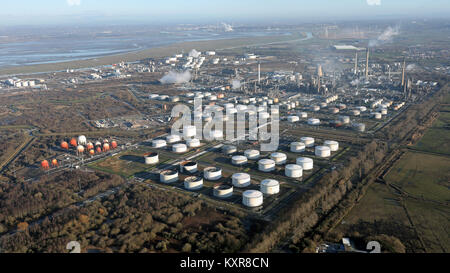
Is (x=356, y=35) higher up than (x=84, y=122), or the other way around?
(x=356, y=35)

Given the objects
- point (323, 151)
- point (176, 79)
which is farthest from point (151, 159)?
point (176, 79)

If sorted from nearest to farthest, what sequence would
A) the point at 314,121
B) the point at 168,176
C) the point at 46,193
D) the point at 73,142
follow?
the point at 46,193 < the point at 168,176 < the point at 73,142 < the point at 314,121

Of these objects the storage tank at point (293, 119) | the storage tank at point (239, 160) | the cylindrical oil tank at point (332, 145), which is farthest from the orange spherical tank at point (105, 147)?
the storage tank at point (293, 119)

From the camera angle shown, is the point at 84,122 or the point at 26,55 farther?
the point at 26,55

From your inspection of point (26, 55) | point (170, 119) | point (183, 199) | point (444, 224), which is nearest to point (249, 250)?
point (183, 199)

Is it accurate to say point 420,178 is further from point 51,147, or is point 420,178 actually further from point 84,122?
point 84,122

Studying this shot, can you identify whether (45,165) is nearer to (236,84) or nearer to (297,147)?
(297,147)

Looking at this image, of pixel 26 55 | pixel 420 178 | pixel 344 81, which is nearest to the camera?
pixel 420 178
